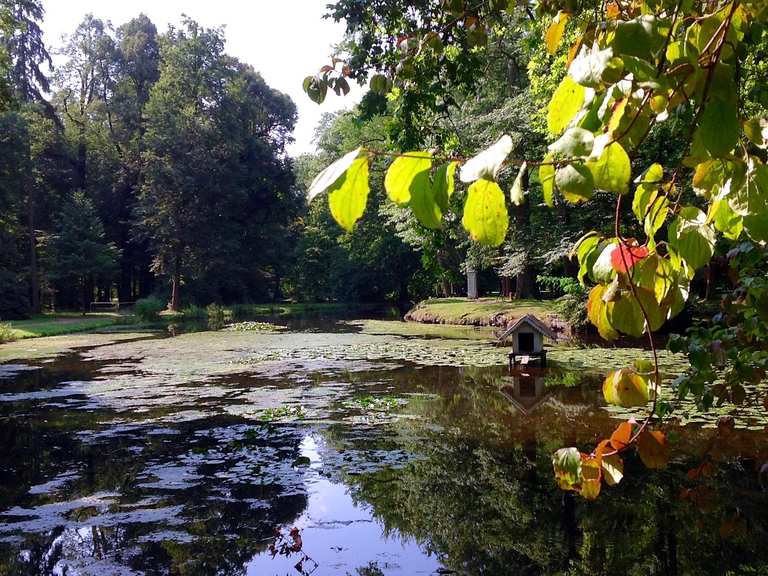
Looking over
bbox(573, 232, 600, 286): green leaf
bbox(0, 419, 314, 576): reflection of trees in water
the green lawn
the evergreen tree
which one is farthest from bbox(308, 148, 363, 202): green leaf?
the evergreen tree

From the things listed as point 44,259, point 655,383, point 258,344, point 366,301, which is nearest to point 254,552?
point 655,383

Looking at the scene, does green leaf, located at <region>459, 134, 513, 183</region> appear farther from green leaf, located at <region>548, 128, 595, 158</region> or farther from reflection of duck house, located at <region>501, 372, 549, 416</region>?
reflection of duck house, located at <region>501, 372, 549, 416</region>

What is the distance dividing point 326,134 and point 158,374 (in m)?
48.1

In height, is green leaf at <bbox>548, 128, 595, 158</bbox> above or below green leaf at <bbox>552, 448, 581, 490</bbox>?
above

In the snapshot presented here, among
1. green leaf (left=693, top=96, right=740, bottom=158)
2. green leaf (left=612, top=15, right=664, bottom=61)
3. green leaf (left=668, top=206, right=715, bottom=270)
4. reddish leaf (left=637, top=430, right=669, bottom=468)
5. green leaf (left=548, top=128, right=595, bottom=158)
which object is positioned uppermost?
green leaf (left=612, top=15, right=664, bottom=61)

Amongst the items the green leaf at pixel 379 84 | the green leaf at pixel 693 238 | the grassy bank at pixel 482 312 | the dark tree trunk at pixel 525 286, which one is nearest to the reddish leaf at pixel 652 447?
the green leaf at pixel 693 238

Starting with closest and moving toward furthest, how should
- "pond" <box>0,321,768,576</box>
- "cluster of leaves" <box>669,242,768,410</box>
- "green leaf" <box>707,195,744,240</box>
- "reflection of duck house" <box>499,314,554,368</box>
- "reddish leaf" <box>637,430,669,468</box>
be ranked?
"green leaf" <box>707,195,744,240</box> < "reddish leaf" <box>637,430,669,468</box> < "cluster of leaves" <box>669,242,768,410</box> < "pond" <box>0,321,768,576</box> < "reflection of duck house" <box>499,314,554,368</box>

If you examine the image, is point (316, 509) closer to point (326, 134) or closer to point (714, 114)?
point (714, 114)

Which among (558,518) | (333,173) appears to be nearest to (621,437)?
(333,173)

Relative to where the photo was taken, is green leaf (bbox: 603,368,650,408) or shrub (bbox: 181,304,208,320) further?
shrub (bbox: 181,304,208,320)

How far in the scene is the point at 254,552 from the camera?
4.91 meters

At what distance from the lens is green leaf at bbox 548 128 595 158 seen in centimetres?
89

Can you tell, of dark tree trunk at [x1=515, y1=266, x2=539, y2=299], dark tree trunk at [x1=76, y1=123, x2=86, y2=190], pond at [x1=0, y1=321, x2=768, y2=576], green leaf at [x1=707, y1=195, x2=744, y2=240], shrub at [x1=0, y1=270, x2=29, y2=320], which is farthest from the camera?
dark tree trunk at [x1=76, y1=123, x2=86, y2=190]

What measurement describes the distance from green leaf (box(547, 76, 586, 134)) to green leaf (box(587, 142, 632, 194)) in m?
0.16
